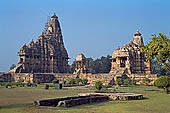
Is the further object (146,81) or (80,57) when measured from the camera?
(80,57)

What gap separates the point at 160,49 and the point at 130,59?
3404cm

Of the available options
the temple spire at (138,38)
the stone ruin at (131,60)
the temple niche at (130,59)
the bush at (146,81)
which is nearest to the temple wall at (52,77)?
the bush at (146,81)

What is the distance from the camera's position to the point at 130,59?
6247cm

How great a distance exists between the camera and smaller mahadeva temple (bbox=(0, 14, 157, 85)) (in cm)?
5812

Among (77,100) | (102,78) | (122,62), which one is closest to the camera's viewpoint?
(77,100)

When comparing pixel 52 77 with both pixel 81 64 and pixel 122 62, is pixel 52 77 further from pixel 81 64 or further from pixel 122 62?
pixel 122 62

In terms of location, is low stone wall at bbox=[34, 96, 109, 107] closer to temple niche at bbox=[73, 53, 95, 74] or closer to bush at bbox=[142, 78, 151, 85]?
bush at bbox=[142, 78, 151, 85]

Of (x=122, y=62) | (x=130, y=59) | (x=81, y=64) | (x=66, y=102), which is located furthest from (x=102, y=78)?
(x=66, y=102)

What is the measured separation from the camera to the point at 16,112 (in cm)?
1321

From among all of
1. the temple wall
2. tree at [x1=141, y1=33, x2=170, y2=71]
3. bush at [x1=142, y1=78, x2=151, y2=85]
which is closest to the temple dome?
the temple wall

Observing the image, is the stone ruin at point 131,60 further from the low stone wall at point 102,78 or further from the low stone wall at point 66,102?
the low stone wall at point 66,102

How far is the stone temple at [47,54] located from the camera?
64.9 m

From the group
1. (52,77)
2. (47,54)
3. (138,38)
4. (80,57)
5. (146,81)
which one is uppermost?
(138,38)

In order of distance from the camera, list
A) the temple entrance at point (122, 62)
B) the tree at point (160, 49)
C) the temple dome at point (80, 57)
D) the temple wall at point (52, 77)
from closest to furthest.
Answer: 1. the tree at point (160, 49)
2. the temple wall at point (52, 77)
3. the temple entrance at point (122, 62)
4. the temple dome at point (80, 57)
